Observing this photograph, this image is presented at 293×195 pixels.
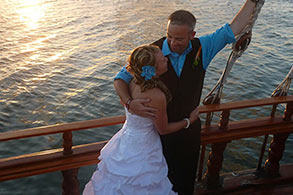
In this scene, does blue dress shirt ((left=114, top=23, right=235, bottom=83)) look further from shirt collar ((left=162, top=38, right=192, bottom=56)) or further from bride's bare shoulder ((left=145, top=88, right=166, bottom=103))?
bride's bare shoulder ((left=145, top=88, right=166, bottom=103))

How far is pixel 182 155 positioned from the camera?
212 cm

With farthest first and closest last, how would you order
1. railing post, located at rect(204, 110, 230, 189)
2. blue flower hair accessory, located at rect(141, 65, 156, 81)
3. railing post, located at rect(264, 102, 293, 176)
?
1. railing post, located at rect(264, 102, 293, 176)
2. railing post, located at rect(204, 110, 230, 189)
3. blue flower hair accessory, located at rect(141, 65, 156, 81)

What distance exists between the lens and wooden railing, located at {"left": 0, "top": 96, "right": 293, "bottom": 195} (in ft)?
6.69

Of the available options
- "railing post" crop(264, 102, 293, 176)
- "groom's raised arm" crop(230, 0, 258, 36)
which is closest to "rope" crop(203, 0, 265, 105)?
"groom's raised arm" crop(230, 0, 258, 36)

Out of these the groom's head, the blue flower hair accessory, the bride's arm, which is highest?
the groom's head

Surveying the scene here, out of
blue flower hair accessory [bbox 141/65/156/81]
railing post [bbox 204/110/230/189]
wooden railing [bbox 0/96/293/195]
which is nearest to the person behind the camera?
blue flower hair accessory [bbox 141/65/156/81]

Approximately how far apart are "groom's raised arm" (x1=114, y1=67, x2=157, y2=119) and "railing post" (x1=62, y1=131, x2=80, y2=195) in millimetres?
491

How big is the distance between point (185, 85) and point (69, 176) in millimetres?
983

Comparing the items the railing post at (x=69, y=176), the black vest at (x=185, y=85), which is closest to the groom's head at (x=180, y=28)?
the black vest at (x=185, y=85)

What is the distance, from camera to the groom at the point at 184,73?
182cm

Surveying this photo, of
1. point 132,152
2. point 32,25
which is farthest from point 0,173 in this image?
point 32,25

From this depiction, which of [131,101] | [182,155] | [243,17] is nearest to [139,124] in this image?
[131,101]

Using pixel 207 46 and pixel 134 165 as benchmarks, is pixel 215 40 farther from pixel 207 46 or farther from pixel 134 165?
pixel 134 165

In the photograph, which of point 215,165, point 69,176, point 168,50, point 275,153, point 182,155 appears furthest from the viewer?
point 275,153
